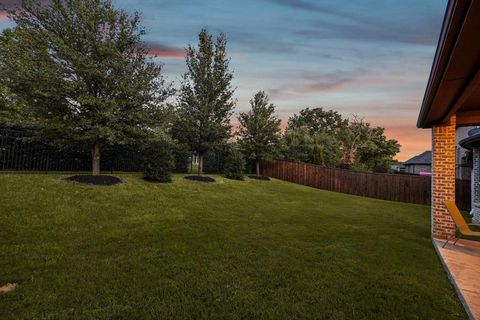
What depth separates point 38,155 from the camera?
32.7 feet

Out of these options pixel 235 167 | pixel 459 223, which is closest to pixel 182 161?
pixel 235 167

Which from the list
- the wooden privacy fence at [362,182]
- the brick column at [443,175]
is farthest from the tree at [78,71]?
the wooden privacy fence at [362,182]

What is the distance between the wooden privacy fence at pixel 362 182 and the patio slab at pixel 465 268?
9.45 m

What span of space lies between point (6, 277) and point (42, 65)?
682 cm

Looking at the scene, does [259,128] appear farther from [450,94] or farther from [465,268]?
[465,268]

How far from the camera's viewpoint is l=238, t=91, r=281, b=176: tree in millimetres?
16984

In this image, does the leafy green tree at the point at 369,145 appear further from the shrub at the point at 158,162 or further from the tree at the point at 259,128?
the shrub at the point at 158,162

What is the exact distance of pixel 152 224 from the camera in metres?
6.20

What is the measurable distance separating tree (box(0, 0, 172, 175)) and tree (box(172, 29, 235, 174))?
3307 millimetres

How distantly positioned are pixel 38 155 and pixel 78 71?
4091 millimetres

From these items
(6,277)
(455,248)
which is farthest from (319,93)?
(6,277)

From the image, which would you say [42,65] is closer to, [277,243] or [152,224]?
[152,224]

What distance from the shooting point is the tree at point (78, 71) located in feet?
25.7

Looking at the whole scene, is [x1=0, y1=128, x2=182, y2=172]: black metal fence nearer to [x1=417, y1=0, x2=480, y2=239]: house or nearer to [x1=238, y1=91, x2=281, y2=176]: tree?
[x1=238, y1=91, x2=281, y2=176]: tree
